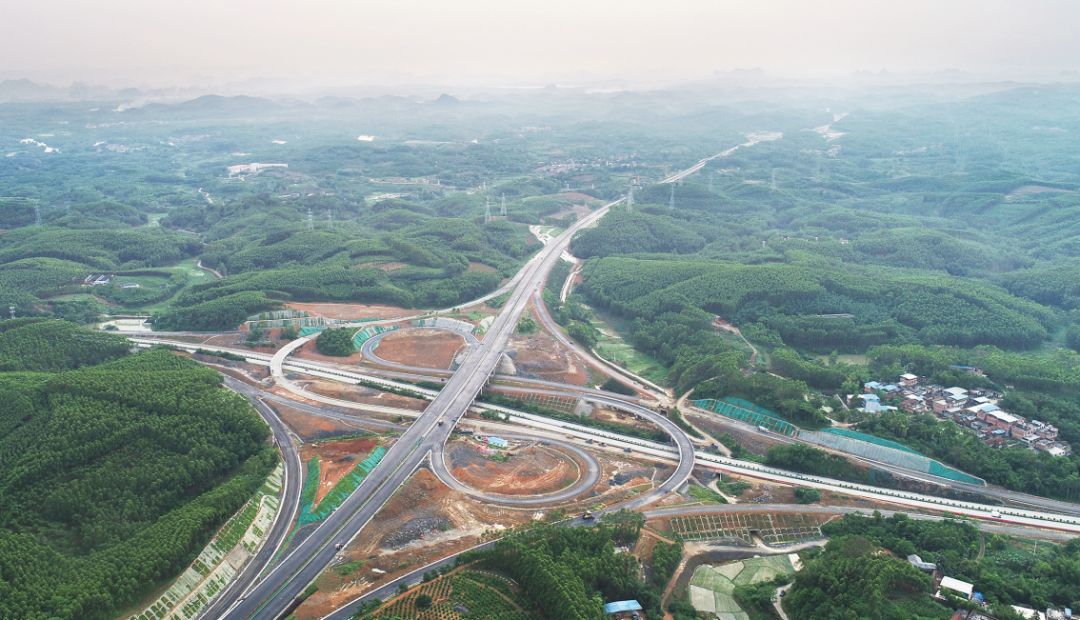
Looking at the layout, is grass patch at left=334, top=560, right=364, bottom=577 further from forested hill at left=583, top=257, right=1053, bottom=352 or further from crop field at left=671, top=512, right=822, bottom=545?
forested hill at left=583, top=257, right=1053, bottom=352

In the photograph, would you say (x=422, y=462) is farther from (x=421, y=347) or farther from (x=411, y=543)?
(x=421, y=347)

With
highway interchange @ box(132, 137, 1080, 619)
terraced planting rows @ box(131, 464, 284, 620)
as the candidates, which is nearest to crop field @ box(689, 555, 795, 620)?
highway interchange @ box(132, 137, 1080, 619)

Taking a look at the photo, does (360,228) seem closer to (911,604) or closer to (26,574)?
(26,574)

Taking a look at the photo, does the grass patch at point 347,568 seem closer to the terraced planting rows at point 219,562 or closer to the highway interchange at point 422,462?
the highway interchange at point 422,462

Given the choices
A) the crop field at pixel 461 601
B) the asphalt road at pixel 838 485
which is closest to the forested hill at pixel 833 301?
the asphalt road at pixel 838 485

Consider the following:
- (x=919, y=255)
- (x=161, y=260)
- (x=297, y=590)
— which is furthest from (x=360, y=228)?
(x=297, y=590)

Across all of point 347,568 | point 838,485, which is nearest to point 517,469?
point 347,568
